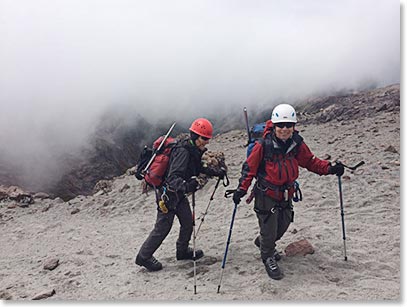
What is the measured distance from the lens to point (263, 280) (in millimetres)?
3809

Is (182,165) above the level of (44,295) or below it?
above

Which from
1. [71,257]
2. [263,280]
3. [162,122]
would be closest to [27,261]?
[71,257]

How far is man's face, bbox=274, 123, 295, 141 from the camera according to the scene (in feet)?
11.9

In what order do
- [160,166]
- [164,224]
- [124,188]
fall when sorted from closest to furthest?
[160,166] < [164,224] < [124,188]

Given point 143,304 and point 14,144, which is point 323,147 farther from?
point 14,144

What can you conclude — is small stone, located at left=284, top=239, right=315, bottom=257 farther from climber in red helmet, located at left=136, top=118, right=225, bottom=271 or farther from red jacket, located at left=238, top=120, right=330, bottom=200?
climber in red helmet, located at left=136, top=118, right=225, bottom=271

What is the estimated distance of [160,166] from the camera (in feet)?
13.6

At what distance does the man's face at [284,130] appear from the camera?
3617 mm

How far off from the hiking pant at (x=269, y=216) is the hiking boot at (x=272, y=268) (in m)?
0.05

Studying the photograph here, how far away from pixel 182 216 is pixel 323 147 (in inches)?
224

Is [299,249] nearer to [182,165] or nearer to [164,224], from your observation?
[164,224]

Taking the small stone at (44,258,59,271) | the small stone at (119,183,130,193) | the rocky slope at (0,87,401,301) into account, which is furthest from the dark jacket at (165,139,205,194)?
the small stone at (119,183,130,193)

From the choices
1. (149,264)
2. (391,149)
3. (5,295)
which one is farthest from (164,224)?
(391,149)

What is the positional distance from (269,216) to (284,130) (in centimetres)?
82
